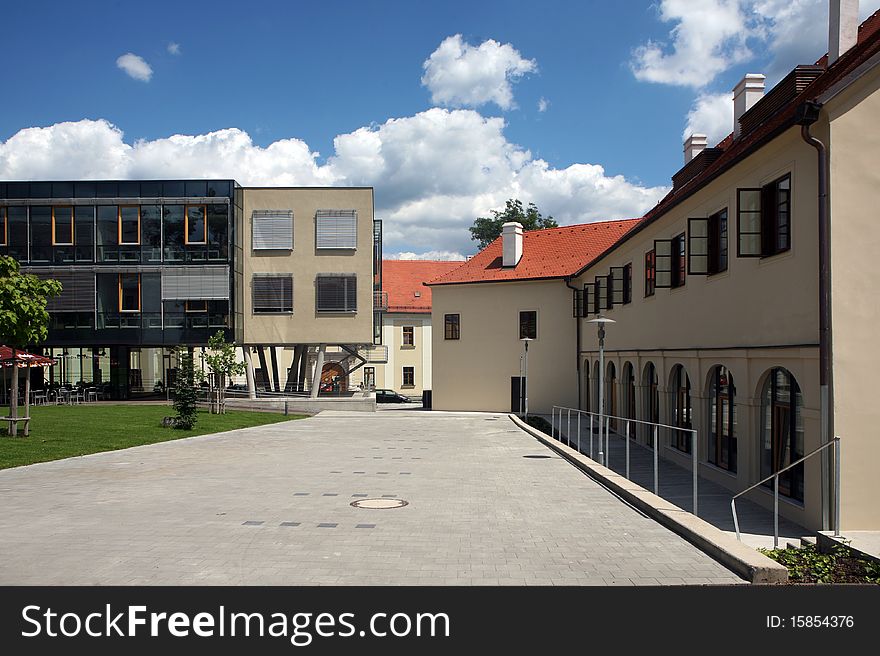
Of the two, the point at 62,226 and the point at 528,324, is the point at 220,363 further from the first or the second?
the point at 528,324

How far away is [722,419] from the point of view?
54.2ft

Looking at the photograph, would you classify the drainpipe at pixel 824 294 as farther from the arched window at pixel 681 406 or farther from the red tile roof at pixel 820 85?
the arched window at pixel 681 406

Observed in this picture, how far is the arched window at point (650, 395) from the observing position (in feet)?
75.1

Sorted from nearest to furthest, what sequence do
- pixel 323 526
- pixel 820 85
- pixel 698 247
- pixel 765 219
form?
pixel 323 526 < pixel 765 219 < pixel 820 85 < pixel 698 247

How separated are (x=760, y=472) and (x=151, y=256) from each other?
3221 cm

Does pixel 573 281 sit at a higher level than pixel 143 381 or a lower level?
higher

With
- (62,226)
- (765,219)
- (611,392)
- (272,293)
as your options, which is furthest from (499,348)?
(765,219)

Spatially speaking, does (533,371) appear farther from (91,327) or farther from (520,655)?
(520,655)

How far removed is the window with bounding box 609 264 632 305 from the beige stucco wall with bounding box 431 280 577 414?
1378 cm

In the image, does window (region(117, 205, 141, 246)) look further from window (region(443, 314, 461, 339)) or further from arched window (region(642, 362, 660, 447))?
arched window (region(642, 362, 660, 447))

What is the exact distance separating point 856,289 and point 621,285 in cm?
1631

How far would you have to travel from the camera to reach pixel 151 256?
39219 millimetres

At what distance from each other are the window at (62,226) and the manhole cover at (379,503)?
1276 inches

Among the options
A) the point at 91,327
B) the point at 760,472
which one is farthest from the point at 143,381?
the point at 760,472
